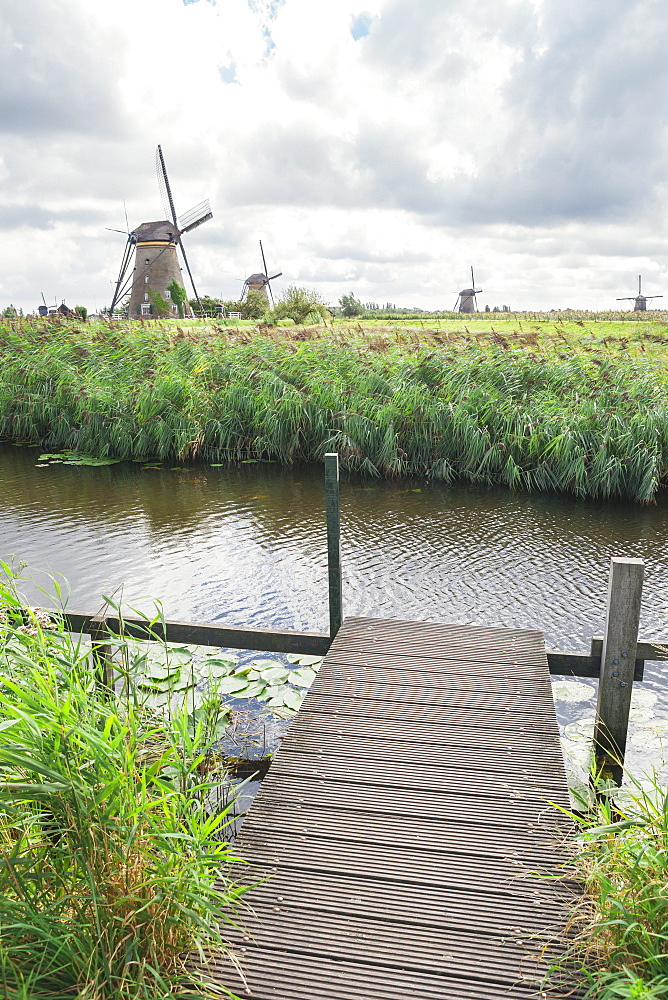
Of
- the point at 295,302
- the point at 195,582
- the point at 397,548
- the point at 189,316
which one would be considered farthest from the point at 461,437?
the point at 189,316

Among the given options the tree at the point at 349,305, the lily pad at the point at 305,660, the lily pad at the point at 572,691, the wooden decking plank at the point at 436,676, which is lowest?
the lily pad at the point at 572,691

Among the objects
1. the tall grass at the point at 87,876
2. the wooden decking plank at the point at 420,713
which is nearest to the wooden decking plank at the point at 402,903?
the tall grass at the point at 87,876

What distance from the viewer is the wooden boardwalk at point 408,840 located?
6.72 feet

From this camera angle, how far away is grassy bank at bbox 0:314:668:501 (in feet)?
29.2

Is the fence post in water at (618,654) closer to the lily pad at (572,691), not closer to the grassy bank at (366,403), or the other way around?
the lily pad at (572,691)

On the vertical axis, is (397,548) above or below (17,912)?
below

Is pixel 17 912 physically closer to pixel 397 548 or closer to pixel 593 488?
pixel 397 548

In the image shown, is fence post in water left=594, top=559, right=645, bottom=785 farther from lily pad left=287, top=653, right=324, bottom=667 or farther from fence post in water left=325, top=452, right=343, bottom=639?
lily pad left=287, top=653, right=324, bottom=667

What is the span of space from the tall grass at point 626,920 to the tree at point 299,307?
25178mm

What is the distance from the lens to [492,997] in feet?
6.41

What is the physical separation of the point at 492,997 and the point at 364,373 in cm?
953

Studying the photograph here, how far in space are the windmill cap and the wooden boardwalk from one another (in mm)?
38469

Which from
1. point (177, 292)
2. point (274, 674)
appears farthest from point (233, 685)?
point (177, 292)

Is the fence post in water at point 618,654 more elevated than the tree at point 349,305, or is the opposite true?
the tree at point 349,305
